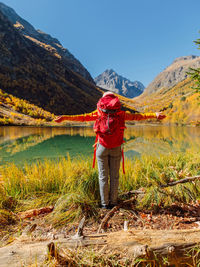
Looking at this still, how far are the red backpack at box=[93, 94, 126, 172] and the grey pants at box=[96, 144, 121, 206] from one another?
0.37ft

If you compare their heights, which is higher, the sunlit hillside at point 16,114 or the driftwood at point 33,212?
the sunlit hillside at point 16,114

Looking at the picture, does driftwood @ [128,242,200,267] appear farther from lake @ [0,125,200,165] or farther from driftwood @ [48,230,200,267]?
lake @ [0,125,200,165]

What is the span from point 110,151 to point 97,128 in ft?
1.33

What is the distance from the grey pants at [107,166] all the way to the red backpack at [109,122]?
0.11m

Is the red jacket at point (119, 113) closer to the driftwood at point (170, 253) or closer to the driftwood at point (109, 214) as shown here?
the driftwood at point (109, 214)

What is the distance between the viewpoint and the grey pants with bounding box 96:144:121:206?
2309 millimetres

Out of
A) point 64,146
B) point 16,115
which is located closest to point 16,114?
point 16,115

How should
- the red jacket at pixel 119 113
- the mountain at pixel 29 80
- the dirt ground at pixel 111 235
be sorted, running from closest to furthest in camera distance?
the dirt ground at pixel 111 235 < the red jacket at pixel 119 113 < the mountain at pixel 29 80

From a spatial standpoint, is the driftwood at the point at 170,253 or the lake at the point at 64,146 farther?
the lake at the point at 64,146

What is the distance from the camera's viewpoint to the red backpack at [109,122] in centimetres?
216

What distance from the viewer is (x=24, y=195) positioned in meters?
2.98

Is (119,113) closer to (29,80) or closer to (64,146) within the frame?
(64,146)

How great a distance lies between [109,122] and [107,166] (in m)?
0.72

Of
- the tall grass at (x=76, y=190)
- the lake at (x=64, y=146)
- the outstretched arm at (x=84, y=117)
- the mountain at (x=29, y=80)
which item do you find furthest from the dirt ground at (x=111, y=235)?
the mountain at (x=29, y=80)
